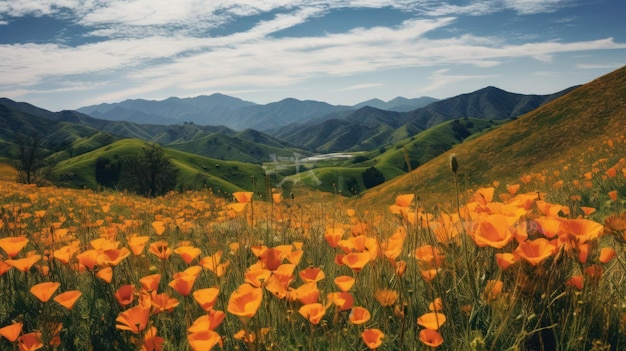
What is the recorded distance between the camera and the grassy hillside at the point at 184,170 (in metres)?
96.2

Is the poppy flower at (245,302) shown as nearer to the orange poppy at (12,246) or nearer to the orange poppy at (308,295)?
the orange poppy at (308,295)

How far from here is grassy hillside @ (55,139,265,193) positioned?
9625 centimetres

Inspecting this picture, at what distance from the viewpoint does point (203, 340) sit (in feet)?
4.39

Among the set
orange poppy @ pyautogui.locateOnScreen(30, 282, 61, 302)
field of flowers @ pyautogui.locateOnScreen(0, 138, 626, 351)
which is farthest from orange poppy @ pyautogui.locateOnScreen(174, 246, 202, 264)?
orange poppy @ pyautogui.locateOnScreen(30, 282, 61, 302)

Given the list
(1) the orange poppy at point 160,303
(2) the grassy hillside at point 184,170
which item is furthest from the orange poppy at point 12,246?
(2) the grassy hillside at point 184,170

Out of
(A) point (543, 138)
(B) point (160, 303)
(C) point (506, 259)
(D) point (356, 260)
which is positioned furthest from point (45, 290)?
(A) point (543, 138)

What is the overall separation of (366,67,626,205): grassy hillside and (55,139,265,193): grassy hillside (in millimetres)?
60707

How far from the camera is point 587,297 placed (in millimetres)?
1911

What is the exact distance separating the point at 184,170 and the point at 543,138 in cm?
8632

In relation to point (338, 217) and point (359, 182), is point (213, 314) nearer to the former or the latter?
point (338, 217)

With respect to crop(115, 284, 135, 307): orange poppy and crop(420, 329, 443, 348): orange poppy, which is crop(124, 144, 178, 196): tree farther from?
crop(420, 329, 443, 348): orange poppy

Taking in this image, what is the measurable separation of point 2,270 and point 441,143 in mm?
192756

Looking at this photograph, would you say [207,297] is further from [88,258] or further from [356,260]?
[88,258]

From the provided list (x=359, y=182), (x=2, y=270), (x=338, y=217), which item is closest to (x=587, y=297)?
(x=2, y=270)
